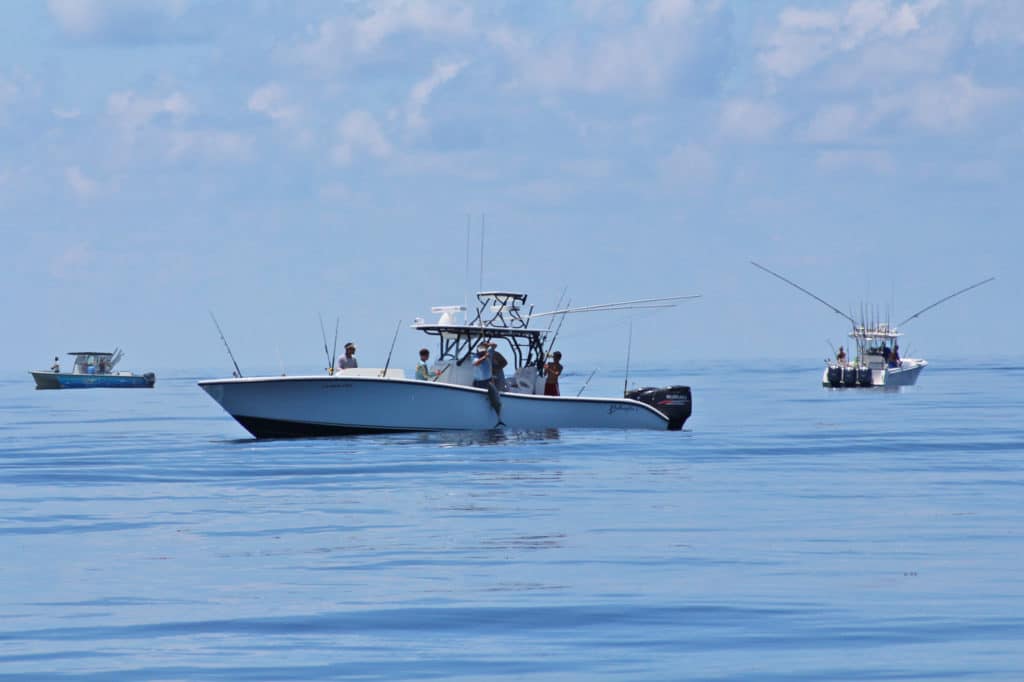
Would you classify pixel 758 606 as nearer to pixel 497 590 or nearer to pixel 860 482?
pixel 497 590

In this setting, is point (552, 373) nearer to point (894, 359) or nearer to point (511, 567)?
point (511, 567)

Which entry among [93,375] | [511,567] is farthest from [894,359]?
[511,567]

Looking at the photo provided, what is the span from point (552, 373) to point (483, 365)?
1746mm

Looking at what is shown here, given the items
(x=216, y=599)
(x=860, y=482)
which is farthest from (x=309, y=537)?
(x=860, y=482)

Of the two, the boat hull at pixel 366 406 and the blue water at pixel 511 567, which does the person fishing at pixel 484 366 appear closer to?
the boat hull at pixel 366 406

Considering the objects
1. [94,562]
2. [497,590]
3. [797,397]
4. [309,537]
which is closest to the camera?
[497,590]

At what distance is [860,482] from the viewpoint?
1008 inches

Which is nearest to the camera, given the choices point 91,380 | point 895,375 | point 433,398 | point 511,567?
point 511,567

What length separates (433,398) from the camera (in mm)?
33844

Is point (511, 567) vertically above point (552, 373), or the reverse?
point (552, 373)

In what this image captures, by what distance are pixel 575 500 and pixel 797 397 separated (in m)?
61.3

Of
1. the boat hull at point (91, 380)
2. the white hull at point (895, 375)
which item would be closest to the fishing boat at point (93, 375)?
the boat hull at point (91, 380)

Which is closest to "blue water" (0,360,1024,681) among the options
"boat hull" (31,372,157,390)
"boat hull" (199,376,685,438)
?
"boat hull" (199,376,685,438)

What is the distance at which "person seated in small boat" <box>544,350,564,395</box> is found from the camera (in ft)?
116
